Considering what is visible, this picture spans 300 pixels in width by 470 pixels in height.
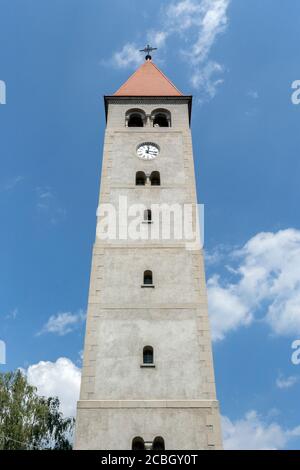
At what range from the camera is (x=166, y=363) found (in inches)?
792

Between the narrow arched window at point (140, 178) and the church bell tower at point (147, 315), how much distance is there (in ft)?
0.20

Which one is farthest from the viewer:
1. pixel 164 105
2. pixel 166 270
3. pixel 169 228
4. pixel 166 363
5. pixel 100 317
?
pixel 164 105

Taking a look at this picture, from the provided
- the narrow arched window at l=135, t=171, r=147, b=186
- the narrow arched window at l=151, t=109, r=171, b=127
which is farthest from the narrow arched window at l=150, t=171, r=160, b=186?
the narrow arched window at l=151, t=109, r=171, b=127

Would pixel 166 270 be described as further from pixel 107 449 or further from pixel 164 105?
pixel 164 105

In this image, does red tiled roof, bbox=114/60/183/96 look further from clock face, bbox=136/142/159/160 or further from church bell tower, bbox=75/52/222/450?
clock face, bbox=136/142/159/160

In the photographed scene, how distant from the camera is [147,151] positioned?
30.2 m

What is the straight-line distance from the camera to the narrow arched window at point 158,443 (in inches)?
709

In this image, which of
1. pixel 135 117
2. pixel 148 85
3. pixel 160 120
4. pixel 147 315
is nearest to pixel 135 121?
pixel 135 117

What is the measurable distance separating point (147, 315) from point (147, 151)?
12.7 meters

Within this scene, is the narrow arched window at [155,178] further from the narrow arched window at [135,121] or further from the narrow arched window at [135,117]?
the narrow arched window at [135,121]

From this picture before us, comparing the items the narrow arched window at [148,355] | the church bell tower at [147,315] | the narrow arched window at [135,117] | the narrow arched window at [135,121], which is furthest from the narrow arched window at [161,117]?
the narrow arched window at [148,355]
